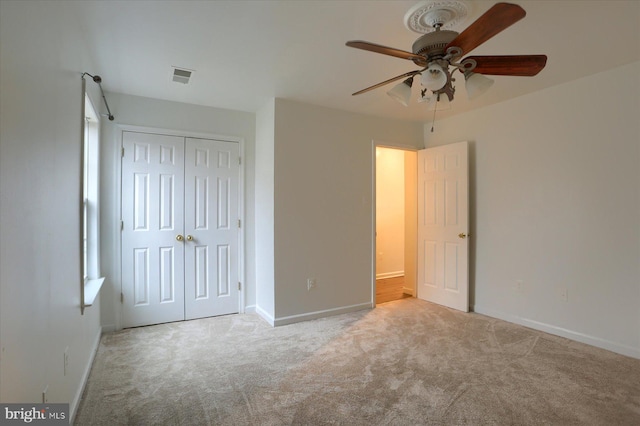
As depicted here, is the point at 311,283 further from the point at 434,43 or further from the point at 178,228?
the point at 434,43

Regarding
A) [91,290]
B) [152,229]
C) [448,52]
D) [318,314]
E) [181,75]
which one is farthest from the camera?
[318,314]

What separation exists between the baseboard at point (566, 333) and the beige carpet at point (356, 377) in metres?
0.09

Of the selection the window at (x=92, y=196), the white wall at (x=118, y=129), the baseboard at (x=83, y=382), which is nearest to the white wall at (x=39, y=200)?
the baseboard at (x=83, y=382)

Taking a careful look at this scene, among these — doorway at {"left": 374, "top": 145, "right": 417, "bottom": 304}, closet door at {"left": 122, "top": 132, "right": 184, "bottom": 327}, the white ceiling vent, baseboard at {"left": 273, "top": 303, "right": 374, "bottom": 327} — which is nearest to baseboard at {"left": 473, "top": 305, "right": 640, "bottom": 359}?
baseboard at {"left": 273, "top": 303, "right": 374, "bottom": 327}

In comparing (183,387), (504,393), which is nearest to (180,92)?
(183,387)

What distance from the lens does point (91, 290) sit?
8.93 ft

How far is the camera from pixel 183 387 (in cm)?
230

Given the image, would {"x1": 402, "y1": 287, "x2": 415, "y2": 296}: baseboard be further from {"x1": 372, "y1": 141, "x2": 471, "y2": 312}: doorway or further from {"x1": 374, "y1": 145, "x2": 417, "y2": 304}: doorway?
{"x1": 374, "y1": 145, "x2": 417, "y2": 304}: doorway

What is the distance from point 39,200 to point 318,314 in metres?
2.93

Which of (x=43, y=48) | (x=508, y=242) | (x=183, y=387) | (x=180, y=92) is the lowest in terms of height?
(x=183, y=387)

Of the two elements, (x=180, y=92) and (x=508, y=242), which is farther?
(x=508, y=242)

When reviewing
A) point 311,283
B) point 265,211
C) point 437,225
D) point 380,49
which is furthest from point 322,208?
point 380,49

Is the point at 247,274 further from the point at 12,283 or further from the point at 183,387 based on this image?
the point at 12,283

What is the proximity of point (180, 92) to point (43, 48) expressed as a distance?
1.98 m
